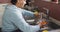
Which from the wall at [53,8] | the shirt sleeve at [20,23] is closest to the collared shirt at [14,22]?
the shirt sleeve at [20,23]

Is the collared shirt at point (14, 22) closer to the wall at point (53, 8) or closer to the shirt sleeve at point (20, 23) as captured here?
the shirt sleeve at point (20, 23)

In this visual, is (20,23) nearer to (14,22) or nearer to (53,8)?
(14,22)

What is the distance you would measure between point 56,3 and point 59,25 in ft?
1.02

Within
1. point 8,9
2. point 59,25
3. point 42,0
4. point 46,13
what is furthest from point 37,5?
point 8,9

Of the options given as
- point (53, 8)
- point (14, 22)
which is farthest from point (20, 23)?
point (53, 8)

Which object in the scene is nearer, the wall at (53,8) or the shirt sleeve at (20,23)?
the shirt sleeve at (20,23)

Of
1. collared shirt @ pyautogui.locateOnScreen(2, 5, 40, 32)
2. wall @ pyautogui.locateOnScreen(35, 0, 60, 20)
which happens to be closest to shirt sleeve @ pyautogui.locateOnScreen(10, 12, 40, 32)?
collared shirt @ pyautogui.locateOnScreen(2, 5, 40, 32)

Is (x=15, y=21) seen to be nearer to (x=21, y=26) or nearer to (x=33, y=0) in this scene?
(x=21, y=26)

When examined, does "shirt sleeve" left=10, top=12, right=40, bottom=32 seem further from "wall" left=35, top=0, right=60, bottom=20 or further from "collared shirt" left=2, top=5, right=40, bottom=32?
"wall" left=35, top=0, right=60, bottom=20

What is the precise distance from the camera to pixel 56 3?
1.61m

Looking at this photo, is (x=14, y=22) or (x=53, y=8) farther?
(x=53, y=8)

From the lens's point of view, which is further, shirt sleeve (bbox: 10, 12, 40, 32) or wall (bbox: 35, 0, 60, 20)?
wall (bbox: 35, 0, 60, 20)

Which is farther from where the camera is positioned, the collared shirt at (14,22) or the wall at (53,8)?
the wall at (53,8)

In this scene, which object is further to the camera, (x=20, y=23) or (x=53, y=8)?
(x=53, y=8)
